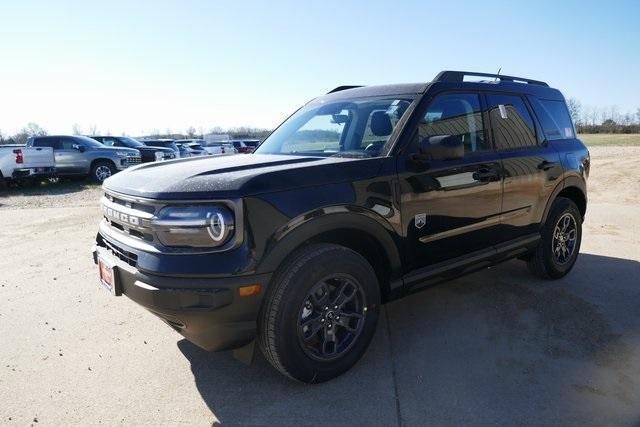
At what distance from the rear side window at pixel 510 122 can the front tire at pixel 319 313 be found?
182 cm

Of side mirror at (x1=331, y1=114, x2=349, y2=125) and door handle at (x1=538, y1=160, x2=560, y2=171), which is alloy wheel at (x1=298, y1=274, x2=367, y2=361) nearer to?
side mirror at (x1=331, y1=114, x2=349, y2=125)

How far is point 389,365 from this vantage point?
10.1 feet

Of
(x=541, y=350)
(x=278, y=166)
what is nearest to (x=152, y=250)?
(x=278, y=166)

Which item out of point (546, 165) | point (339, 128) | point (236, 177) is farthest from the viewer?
point (546, 165)

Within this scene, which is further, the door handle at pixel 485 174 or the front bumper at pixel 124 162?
the front bumper at pixel 124 162

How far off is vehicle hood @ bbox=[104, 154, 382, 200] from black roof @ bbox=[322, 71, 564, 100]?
0.84 metres

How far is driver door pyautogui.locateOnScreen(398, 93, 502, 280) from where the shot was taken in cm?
310

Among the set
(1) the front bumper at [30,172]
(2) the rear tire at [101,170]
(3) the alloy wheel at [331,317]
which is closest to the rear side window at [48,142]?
(1) the front bumper at [30,172]

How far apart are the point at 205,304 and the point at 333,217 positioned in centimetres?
87

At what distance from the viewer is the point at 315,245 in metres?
2.74

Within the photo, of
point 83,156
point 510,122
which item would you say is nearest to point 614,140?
point 83,156

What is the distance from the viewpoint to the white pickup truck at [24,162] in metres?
13.5

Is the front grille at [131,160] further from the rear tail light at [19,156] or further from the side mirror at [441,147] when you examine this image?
the side mirror at [441,147]

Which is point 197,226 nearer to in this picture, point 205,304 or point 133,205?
point 205,304
